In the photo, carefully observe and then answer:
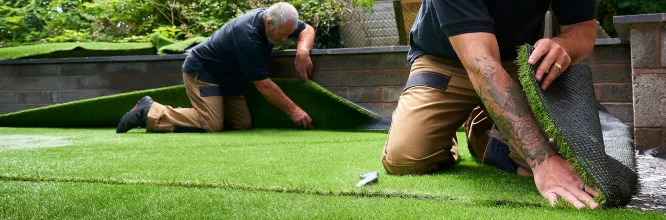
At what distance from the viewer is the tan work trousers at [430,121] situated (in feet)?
6.97

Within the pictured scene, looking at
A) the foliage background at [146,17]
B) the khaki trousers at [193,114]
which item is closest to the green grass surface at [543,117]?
the khaki trousers at [193,114]

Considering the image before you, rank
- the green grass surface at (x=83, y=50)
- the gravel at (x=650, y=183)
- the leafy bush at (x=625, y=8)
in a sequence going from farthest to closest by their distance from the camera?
the leafy bush at (x=625, y=8) → the green grass surface at (x=83, y=50) → the gravel at (x=650, y=183)

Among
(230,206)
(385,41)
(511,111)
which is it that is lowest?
(385,41)

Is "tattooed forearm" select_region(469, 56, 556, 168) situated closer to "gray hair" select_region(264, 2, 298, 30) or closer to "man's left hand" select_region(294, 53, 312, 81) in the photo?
"gray hair" select_region(264, 2, 298, 30)

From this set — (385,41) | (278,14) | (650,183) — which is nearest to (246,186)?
(650,183)

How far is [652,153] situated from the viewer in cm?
283

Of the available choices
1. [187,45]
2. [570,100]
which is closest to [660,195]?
[570,100]

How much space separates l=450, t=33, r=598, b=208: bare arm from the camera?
1560 mm

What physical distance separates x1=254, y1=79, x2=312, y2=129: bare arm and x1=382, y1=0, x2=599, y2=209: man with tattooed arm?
6.60 ft

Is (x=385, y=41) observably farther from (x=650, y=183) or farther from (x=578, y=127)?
(x=578, y=127)

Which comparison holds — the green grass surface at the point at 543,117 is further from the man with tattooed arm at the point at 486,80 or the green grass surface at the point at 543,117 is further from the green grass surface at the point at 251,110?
the green grass surface at the point at 251,110

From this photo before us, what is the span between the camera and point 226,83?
180 inches

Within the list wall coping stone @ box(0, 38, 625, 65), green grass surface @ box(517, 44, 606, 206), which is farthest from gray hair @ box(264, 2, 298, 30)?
green grass surface @ box(517, 44, 606, 206)

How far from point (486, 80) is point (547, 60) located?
0.17m
